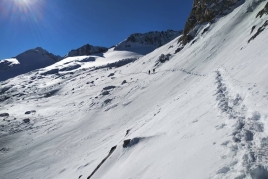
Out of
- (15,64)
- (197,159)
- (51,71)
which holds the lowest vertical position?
(197,159)

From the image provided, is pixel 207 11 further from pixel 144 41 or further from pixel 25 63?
pixel 25 63

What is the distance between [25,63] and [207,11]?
16815cm

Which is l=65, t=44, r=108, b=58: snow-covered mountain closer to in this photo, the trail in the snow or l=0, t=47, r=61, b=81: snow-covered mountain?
l=0, t=47, r=61, b=81: snow-covered mountain

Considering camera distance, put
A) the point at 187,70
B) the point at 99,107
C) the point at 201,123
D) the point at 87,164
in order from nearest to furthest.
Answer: the point at 201,123 → the point at 87,164 → the point at 187,70 → the point at 99,107

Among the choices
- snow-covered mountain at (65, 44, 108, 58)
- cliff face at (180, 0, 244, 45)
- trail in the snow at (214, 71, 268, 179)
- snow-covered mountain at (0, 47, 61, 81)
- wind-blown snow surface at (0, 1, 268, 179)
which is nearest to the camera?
trail in the snow at (214, 71, 268, 179)

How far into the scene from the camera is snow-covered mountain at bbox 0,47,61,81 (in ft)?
511

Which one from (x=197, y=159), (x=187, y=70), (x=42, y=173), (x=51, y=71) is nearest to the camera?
(x=197, y=159)

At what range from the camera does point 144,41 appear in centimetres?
17200

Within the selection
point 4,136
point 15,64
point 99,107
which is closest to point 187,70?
point 99,107

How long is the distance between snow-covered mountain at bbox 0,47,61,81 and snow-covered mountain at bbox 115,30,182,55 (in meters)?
72.1

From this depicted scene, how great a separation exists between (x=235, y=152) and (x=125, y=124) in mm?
14833

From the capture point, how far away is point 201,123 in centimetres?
784

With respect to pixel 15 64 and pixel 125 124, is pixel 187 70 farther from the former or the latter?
pixel 15 64

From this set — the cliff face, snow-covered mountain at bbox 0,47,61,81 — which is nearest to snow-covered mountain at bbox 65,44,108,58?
snow-covered mountain at bbox 0,47,61,81
